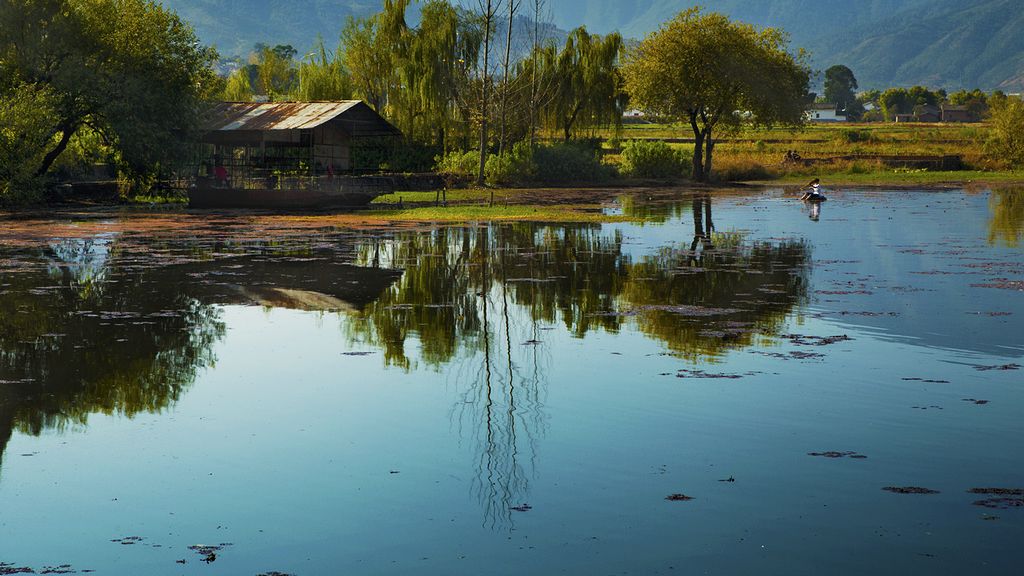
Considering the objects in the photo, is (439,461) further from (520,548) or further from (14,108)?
(14,108)

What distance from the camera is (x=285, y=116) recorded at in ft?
186

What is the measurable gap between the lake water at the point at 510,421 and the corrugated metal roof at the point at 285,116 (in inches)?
1210

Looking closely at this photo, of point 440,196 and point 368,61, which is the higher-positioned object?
point 368,61

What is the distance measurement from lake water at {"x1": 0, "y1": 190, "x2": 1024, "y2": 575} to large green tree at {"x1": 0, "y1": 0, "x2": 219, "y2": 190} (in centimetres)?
2288

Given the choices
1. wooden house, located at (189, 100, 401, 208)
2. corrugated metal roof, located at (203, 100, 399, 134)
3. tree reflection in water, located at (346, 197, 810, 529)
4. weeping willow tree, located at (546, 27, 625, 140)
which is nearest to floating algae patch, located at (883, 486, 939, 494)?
tree reflection in water, located at (346, 197, 810, 529)

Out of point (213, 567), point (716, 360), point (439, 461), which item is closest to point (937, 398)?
point (716, 360)

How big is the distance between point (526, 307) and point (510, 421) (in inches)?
321

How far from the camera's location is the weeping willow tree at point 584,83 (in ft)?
249

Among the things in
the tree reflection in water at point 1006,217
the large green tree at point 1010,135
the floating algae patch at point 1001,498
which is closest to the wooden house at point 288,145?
the tree reflection in water at point 1006,217

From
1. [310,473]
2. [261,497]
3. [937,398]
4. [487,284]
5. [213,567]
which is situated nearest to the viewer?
[213,567]

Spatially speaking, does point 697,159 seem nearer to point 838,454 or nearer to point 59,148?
point 59,148

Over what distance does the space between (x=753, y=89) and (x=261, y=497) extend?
6980 cm

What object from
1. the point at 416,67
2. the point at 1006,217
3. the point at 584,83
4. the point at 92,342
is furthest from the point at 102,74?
the point at 1006,217

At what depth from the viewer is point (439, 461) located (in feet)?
33.8
